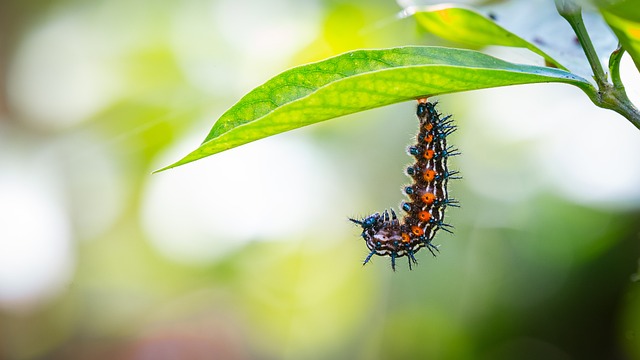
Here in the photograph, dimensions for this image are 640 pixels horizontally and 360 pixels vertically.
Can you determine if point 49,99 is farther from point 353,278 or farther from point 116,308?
point 353,278

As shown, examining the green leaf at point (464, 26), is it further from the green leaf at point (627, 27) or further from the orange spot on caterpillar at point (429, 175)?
the orange spot on caterpillar at point (429, 175)

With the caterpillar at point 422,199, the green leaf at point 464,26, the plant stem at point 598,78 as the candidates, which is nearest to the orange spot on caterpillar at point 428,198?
the caterpillar at point 422,199

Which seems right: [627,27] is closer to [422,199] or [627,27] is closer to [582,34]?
[582,34]

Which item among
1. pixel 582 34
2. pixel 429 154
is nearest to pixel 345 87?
pixel 582 34

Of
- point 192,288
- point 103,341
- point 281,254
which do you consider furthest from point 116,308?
point 281,254

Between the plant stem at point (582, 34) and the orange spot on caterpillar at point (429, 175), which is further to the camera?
the orange spot on caterpillar at point (429, 175)
